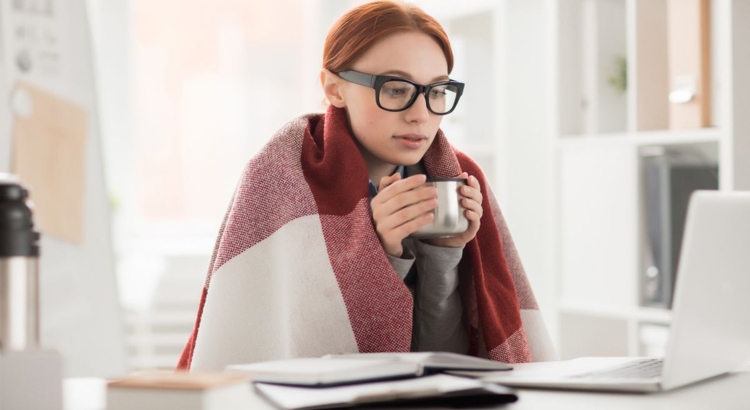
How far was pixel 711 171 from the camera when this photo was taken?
2.28 meters

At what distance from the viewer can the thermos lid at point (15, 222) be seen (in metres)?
0.67

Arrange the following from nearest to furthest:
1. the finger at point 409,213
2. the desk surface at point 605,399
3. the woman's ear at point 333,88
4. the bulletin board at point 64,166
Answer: the desk surface at point 605,399, the finger at point 409,213, the woman's ear at point 333,88, the bulletin board at point 64,166

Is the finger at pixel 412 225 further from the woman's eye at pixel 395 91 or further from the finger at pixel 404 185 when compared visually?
the woman's eye at pixel 395 91

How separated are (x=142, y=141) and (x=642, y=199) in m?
2.33

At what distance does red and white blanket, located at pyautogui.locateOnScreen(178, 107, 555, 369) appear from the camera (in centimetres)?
131

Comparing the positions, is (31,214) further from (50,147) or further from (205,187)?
(205,187)

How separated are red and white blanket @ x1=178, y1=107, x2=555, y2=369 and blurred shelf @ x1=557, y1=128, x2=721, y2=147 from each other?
938 millimetres

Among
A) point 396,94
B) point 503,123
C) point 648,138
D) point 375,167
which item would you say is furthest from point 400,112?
point 503,123

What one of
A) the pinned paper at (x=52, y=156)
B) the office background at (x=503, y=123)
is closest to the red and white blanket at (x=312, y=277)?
the pinned paper at (x=52, y=156)

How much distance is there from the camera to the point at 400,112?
1.38 meters

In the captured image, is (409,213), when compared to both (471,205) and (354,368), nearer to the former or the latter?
(471,205)

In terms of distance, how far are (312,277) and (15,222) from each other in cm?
67

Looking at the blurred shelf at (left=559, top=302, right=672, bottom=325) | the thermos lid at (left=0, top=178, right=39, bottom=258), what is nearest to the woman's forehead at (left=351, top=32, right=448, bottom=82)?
the thermos lid at (left=0, top=178, right=39, bottom=258)

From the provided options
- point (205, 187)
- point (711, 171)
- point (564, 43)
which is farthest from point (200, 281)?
point (711, 171)
